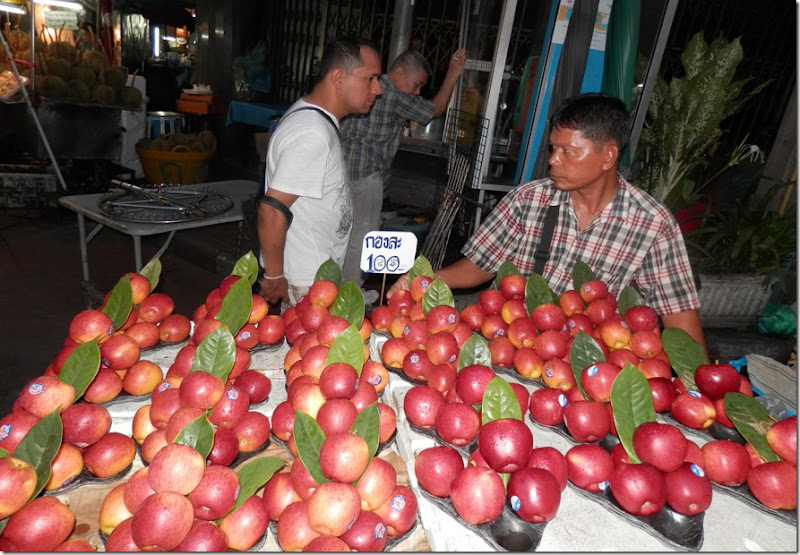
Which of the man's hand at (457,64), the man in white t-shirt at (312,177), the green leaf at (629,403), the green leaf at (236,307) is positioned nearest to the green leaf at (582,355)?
the green leaf at (629,403)

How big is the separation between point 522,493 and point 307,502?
0.45 meters

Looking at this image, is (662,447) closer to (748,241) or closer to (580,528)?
(580,528)

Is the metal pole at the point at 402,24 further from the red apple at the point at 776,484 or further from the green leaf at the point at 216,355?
the red apple at the point at 776,484

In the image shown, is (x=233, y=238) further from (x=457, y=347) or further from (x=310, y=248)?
(x=457, y=347)

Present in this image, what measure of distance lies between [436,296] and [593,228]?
3.68 feet

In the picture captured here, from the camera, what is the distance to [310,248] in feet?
8.71

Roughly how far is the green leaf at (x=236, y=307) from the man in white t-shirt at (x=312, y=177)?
849 mm

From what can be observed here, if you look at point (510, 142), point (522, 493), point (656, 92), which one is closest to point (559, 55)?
point (510, 142)

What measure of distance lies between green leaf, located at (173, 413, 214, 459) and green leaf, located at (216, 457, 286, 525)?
94 millimetres

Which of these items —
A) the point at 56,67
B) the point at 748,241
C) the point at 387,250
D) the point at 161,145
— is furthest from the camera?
the point at 161,145

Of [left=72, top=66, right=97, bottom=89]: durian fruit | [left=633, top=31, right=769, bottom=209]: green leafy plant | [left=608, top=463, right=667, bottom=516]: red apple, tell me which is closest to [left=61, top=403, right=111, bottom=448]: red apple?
[left=608, top=463, right=667, bottom=516]: red apple

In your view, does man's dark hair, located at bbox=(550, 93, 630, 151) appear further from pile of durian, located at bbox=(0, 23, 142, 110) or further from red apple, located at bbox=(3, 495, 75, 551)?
pile of durian, located at bbox=(0, 23, 142, 110)

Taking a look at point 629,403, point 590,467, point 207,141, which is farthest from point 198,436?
point 207,141

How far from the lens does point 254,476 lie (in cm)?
106
